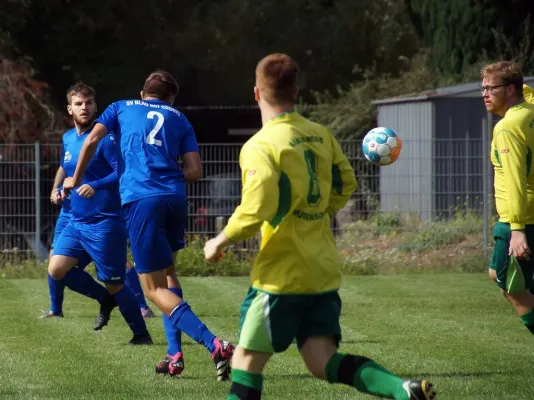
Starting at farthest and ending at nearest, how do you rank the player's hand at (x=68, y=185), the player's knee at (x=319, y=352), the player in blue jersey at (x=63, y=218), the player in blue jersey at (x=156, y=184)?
the player in blue jersey at (x=63, y=218) → the player's hand at (x=68, y=185) → the player in blue jersey at (x=156, y=184) → the player's knee at (x=319, y=352)

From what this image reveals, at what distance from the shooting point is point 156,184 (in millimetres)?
8047

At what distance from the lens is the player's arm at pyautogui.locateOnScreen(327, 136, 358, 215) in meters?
6.17

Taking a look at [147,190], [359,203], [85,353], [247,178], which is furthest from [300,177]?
[359,203]

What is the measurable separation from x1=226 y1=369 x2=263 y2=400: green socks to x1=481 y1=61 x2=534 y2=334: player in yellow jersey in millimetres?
2368

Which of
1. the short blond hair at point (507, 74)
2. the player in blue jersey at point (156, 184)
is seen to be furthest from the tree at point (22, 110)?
the short blond hair at point (507, 74)

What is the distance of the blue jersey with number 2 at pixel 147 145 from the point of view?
316 inches

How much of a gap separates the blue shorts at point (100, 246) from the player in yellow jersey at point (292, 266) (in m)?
4.20

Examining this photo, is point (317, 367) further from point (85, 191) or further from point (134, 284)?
point (134, 284)

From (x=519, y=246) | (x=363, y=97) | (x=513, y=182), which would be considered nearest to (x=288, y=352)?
(x=519, y=246)

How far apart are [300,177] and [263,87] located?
0.47 m

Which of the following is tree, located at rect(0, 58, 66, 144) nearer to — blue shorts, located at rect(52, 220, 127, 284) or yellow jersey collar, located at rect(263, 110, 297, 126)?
blue shorts, located at rect(52, 220, 127, 284)

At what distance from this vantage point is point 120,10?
1102 inches

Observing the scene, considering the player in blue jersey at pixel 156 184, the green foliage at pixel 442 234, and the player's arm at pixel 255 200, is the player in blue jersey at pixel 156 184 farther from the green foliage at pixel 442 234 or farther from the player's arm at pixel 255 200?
the green foliage at pixel 442 234

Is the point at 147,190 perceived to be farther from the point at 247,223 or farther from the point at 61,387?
the point at 247,223
